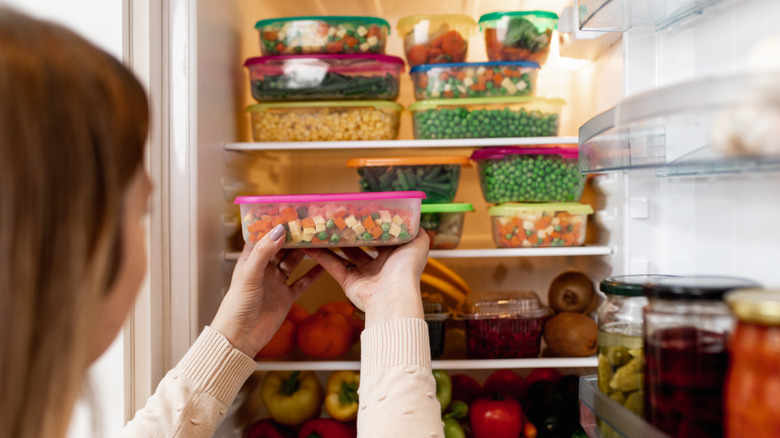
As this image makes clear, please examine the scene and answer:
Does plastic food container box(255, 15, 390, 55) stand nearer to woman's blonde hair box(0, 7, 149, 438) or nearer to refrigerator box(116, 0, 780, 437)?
refrigerator box(116, 0, 780, 437)

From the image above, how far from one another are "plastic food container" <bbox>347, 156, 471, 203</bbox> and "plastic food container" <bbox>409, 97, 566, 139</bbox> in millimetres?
72

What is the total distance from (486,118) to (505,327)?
0.50 metres

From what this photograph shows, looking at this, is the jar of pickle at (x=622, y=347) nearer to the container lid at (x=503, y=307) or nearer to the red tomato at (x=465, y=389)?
the container lid at (x=503, y=307)

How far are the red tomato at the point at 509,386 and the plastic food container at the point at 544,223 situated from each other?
42cm

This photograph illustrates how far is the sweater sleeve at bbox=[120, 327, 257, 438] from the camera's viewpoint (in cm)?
102

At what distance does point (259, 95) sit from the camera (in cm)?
149

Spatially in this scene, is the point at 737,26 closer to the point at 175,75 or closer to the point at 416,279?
the point at 416,279

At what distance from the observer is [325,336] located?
59.5 inches

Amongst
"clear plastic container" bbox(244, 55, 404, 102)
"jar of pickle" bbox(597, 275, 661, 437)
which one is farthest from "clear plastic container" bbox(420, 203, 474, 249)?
"jar of pickle" bbox(597, 275, 661, 437)

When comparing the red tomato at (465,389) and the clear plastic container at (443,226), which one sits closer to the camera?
the clear plastic container at (443,226)

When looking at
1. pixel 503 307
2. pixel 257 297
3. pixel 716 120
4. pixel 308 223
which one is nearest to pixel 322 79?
pixel 308 223

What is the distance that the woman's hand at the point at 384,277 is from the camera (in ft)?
3.42

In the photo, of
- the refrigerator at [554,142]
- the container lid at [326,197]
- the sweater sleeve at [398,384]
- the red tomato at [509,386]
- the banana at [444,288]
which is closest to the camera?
the refrigerator at [554,142]

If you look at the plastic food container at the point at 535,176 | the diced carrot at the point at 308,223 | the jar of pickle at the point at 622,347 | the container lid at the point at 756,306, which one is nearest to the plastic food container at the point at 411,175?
the plastic food container at the point at 535,176
